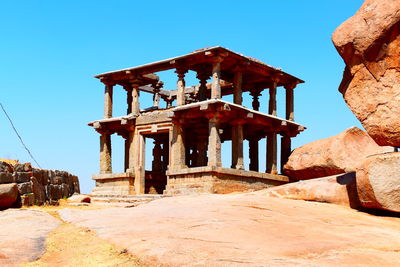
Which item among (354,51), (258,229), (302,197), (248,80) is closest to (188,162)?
(248,80)

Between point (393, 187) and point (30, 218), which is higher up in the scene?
point (393, 187)

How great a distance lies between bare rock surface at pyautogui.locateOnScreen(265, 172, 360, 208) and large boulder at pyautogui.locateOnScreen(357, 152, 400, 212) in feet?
3.23

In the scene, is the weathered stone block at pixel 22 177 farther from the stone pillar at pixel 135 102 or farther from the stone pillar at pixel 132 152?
the stone pillar at pixel 135 102

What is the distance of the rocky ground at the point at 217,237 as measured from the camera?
15.9ft

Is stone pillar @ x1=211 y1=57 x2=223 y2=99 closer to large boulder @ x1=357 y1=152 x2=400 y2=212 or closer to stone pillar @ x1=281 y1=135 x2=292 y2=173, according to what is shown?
stone pillar @ x1=281 y1=135 x2=292 y2=173

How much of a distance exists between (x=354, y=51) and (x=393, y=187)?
2.39 meters

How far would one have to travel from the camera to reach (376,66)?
820 centimetres

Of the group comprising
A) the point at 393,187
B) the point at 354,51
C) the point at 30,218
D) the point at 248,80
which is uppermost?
the point at 248,80

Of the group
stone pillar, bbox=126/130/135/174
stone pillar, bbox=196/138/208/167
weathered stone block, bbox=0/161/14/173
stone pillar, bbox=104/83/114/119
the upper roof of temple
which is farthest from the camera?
stone pillar, bbox=104/83/114/119

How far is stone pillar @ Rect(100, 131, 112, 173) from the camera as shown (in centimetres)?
2358

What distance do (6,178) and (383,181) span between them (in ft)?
32.2

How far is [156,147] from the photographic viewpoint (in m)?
26.3

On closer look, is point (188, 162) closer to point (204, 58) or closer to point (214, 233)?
point (204, 58)

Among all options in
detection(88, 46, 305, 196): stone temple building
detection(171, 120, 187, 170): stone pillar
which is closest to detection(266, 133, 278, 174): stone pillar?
detection(88, 46, 305, 196): stone temple building
